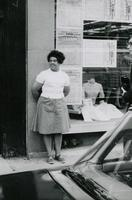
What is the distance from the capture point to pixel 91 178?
2963mm

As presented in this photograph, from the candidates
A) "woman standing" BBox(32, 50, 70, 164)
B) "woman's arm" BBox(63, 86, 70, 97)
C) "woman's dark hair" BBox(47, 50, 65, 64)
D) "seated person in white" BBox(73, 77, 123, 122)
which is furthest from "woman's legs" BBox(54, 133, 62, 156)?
"woman's dark hair" BBox(47, 50, 65, 64)

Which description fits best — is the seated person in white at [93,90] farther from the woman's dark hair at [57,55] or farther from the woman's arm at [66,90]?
the woman's dark hair at [57,55]

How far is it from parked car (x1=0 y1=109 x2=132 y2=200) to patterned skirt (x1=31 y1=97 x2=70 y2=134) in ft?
14.2

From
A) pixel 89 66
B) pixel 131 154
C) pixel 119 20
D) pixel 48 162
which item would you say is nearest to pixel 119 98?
pixel 89 66

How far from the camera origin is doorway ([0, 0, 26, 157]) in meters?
7.82

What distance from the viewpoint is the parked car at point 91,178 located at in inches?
107

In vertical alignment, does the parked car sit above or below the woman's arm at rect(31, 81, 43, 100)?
below

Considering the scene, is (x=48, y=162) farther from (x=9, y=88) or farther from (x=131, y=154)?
(x=131, y=154)

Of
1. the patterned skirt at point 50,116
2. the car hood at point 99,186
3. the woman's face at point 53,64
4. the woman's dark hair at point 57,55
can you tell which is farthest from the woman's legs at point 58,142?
the car hood at point 99,186

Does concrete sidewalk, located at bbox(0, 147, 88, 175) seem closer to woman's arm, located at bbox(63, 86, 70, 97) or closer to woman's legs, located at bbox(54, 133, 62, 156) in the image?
woman's legs, located at bbox(54, 133, 62, 156)

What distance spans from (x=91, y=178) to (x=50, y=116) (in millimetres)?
4758

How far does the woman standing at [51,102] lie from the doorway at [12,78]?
304mm

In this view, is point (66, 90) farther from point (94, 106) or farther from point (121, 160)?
point (121, 160)

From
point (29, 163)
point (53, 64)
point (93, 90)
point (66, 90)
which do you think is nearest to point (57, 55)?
point (53, 64)
